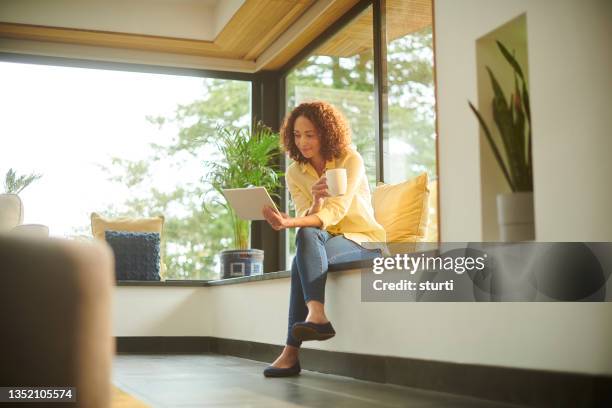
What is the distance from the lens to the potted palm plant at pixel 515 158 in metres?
2.11

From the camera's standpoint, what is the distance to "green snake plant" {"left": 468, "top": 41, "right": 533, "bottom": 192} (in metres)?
2.14

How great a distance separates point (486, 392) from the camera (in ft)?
7.49

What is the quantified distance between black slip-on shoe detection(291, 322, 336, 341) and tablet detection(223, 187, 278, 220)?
2.01 feet

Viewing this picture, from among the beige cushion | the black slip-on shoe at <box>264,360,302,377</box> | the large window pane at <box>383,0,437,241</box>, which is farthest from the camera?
the large window pane at <box>383,0,437,241</box>

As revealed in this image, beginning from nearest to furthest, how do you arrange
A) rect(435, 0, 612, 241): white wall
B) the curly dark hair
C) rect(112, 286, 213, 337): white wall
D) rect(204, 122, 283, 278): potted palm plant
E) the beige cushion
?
1. the beige cushion
2. rect(435, 0, 612, 241): white wall
3. the curly dark hair
4. rect(112, 286, 213, 337): white wall
5. rect(204, 122, 283, 278): potted palm plant

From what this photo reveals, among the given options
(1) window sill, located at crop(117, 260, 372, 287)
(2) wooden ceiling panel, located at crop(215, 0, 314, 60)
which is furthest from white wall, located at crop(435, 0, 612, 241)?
(2) wooden ceiling panel, located at crop(215, 0, 314, 60)

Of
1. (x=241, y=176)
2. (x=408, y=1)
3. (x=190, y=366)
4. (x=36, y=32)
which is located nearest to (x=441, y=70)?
(x=408, y=1)

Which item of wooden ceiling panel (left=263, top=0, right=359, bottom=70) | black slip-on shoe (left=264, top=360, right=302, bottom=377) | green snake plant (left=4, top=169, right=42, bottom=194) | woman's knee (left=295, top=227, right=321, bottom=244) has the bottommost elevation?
black slip-on shoe (left=264, top=360, right=302, bottom=377)

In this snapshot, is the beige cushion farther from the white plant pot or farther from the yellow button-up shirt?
the yellow button-up shirt

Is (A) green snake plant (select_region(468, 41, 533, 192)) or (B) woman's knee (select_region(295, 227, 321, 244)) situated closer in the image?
(A) green snake plant (select_region(468, 41, 533, 192))

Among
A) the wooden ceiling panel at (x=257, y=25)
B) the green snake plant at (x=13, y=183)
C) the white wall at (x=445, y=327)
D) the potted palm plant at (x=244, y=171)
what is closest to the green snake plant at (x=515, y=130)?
the white wall at (x=445, y=327)

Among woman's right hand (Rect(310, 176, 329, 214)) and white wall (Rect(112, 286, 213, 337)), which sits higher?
woman's right hand (Rect(310, 176, 329, 214))

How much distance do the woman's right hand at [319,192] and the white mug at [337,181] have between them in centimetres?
13

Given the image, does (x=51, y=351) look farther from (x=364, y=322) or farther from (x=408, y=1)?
(x=408, y=1)
